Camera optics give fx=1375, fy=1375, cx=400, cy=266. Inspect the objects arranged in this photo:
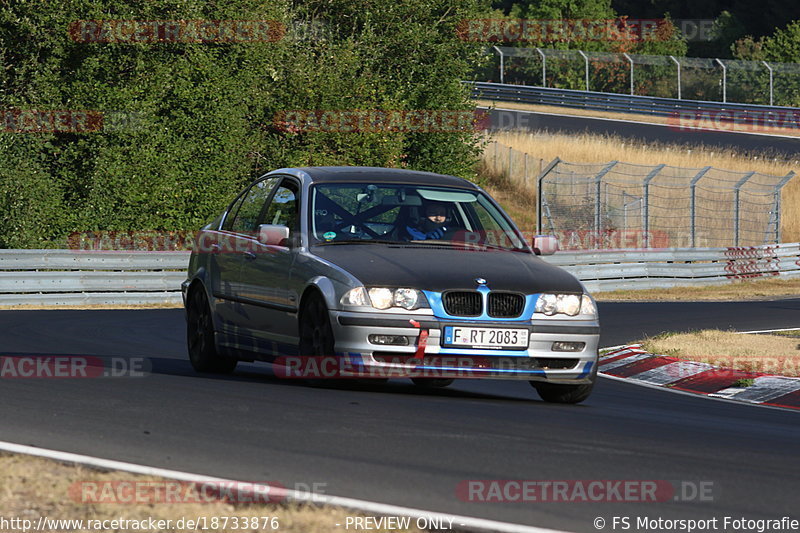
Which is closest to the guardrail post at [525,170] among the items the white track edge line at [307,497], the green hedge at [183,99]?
the green hedge at [183,99]

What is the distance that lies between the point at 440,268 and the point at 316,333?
3.07 ft

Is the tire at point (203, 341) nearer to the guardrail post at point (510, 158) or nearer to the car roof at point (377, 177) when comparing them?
the car roof at point (377, 177)

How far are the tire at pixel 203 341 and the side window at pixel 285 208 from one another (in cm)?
103

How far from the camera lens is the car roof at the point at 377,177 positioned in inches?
404

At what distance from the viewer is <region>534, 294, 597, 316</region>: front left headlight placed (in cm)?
920

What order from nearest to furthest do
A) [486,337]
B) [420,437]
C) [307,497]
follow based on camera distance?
[307,497] → [420,437] → [486,337]

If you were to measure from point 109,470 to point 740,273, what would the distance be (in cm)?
2788

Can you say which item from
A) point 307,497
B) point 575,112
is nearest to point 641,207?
point 307,497

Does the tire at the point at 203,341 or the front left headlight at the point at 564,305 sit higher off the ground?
the front left headlight at the point at 564,305

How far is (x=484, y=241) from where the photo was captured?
10.2m

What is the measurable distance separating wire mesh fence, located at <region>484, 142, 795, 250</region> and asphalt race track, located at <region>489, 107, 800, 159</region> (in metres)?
4.32

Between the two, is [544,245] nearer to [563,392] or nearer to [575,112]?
[563,392]

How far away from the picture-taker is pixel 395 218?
10039mm

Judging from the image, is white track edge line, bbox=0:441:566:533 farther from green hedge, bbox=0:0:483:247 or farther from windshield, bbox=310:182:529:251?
green hedge, bbox=0:0:483:247
